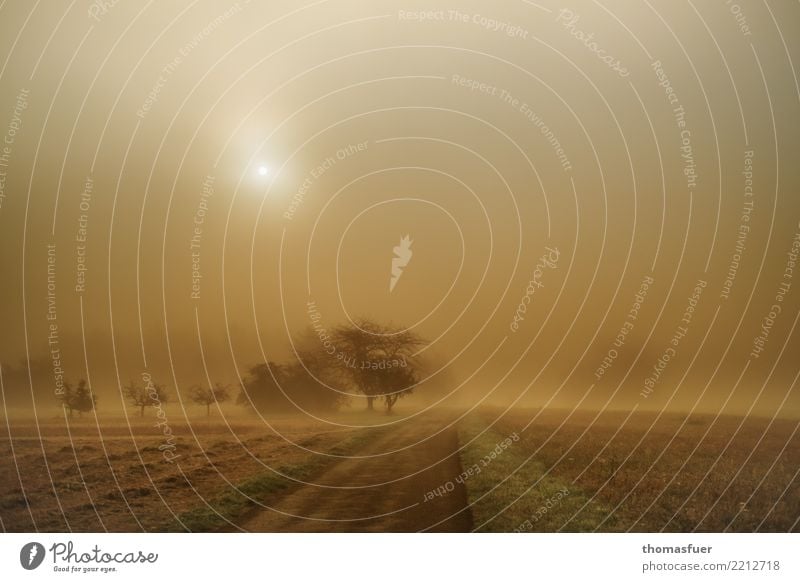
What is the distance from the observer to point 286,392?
7.57 meters

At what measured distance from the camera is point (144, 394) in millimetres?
7496

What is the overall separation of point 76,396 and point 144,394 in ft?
Answer: 2.17

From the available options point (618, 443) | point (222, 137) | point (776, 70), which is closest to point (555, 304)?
point (618, 443)

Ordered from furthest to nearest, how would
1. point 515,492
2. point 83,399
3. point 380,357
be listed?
1. point 380,357
2. point 83,399
3. point 515,492

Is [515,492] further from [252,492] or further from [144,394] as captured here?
[144,394]

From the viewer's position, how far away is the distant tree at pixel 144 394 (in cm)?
747

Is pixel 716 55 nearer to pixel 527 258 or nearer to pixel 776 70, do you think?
pixel 776 70

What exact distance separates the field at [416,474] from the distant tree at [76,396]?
0.16m

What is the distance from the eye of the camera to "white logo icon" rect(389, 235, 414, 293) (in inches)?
Result: 301

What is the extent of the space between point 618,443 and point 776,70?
3989 millimetres

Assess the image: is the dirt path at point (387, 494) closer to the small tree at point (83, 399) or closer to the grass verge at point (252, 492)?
the grass verge at point (252, 492)

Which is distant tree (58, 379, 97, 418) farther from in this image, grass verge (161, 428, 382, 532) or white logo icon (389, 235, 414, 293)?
white logo icon (389, 235, 414, 293)

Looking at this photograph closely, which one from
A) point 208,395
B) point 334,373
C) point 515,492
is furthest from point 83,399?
point 515,492

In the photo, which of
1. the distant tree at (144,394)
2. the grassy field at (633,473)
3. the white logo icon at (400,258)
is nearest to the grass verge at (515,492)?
the grassy field at (633,473)
